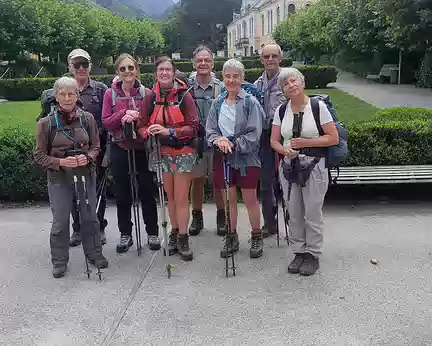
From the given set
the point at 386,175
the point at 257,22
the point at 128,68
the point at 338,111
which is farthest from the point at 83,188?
the point at 257,22

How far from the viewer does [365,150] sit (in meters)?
6.36

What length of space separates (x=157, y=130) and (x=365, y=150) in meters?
3.34

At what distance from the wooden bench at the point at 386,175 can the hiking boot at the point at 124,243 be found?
269cm

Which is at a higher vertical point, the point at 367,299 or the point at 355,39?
the point at 355,39

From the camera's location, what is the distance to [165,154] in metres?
4.46

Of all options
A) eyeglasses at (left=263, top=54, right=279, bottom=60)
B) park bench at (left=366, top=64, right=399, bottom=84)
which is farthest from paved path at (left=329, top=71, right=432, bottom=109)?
eyeglasses at (left=263, top=54, right=279, bottom=60)

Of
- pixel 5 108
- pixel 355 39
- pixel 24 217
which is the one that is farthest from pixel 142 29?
pixel 24 217

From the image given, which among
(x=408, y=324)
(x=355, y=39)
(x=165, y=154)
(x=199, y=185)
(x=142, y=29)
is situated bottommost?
(x=408, y=324)

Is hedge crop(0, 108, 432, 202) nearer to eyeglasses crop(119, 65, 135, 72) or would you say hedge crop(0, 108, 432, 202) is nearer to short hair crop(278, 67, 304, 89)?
short hair crop(278, 67, 304, 89)

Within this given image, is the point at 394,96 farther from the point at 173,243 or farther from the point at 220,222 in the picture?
the point at 173,243

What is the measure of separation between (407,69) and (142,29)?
50113mm

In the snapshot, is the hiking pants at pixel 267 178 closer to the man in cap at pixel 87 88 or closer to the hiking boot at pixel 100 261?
the man in cap at pixel 87 88

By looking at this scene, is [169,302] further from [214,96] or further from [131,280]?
[214,96]

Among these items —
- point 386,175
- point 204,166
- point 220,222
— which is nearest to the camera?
point 204,166
